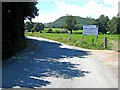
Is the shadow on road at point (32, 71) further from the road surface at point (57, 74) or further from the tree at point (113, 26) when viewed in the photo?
the tree at point (113, 26)

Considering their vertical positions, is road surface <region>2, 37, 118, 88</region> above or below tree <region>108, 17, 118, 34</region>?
below

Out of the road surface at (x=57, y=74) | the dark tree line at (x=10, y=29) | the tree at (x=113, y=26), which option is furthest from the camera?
the tree at (x=113, y=26)

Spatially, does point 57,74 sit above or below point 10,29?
below

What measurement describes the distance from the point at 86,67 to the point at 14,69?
372 cm

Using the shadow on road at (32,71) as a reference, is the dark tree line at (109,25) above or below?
above

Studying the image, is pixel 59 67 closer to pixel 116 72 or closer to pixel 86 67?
pixel 86 67

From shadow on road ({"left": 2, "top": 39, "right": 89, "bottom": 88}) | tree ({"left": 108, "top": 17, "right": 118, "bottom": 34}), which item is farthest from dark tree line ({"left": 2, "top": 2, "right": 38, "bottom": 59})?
tree ({"left": 108, "top": 17, "right": 118, "bottom": 34})

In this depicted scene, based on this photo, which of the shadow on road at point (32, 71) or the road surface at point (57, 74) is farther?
the shadow on road at point (32, 71)

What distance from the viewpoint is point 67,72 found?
47.1 feet

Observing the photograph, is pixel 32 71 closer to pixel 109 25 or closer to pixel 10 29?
pixel 10 29

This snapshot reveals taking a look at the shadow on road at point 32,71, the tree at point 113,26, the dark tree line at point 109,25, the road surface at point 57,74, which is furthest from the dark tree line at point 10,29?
the tree at point 113,26

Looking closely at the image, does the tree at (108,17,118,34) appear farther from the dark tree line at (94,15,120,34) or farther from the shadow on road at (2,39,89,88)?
the shadow on road at (2,39,89,88)

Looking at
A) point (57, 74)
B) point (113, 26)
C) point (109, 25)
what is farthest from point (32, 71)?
point (109, 25)

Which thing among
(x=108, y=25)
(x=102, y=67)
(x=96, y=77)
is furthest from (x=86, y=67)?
(x=108, y=25)
